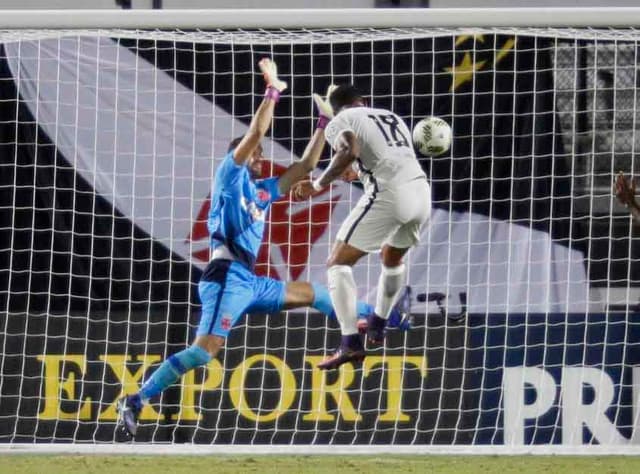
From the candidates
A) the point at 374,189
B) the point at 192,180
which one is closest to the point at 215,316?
the point at 374,189

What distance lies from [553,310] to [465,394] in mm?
717

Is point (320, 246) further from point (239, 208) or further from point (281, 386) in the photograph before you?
point (239, 208)

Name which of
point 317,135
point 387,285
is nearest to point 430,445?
point 387,285

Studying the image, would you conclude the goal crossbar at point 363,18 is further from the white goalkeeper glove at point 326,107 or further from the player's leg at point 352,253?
the player's leg at point 352,253

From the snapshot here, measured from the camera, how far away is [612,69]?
389 inches

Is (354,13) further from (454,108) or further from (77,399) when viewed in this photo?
(77,399)

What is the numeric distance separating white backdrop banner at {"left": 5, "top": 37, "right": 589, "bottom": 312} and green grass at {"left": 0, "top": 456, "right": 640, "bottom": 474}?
1153mm

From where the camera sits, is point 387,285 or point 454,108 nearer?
point 387,285

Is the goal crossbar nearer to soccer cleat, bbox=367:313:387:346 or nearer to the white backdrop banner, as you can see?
the white backdrop banner

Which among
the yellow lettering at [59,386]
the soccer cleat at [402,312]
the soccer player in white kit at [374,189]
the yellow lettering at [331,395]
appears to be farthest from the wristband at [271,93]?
the yellow lettering at [59,386]

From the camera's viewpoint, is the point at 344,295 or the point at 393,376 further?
the point at 393,376

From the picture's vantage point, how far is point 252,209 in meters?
8.55

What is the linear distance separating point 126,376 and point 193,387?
1.30 feet

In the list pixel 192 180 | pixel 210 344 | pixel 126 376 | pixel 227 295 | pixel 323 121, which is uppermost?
pixel 323 121
